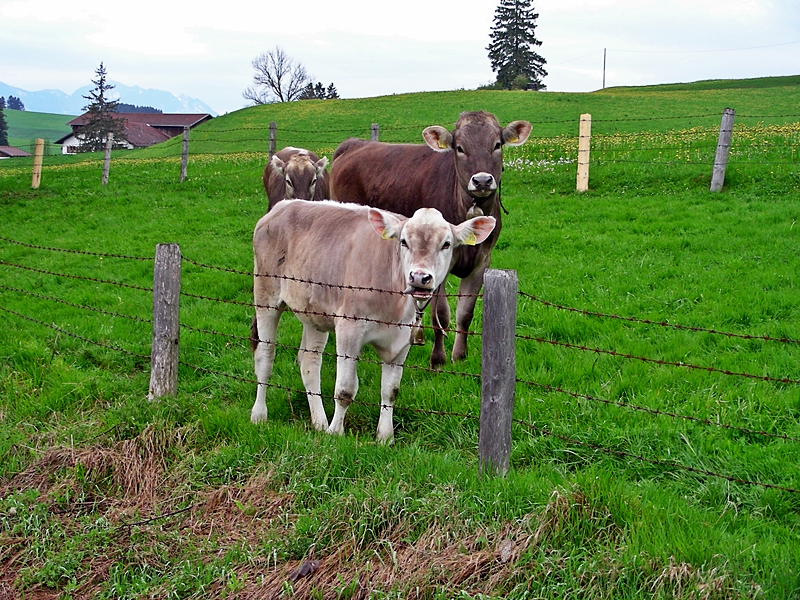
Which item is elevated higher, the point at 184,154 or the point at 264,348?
the point at 184,154

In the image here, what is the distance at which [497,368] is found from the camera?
4145 mm

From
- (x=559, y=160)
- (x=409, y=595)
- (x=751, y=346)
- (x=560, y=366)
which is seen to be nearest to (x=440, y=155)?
(x=560, y=366)

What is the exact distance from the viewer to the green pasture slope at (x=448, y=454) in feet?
12.1

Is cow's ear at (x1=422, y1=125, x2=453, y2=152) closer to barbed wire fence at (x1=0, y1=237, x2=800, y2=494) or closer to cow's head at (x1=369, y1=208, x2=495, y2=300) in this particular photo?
barbed wire fence at (x1=0, y1=237, x2=800, y2=494)

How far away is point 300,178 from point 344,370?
5.41 meters

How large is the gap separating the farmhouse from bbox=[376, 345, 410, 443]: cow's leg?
75.3 metres

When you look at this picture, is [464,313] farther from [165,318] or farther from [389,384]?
[165,318]

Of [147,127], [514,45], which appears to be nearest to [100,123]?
[147,127]

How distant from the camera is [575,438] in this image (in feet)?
16.6

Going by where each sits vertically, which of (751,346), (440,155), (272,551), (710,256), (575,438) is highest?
(440,155)

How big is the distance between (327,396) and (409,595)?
2.88 metres

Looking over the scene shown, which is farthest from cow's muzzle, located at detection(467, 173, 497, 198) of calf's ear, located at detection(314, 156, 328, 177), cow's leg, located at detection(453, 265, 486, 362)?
calf's ear, located at detection(314, 156, 328, 177)

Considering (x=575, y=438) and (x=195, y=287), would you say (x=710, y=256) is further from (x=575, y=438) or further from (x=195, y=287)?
(x=195, y=287)

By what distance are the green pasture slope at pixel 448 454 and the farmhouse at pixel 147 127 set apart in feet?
238
